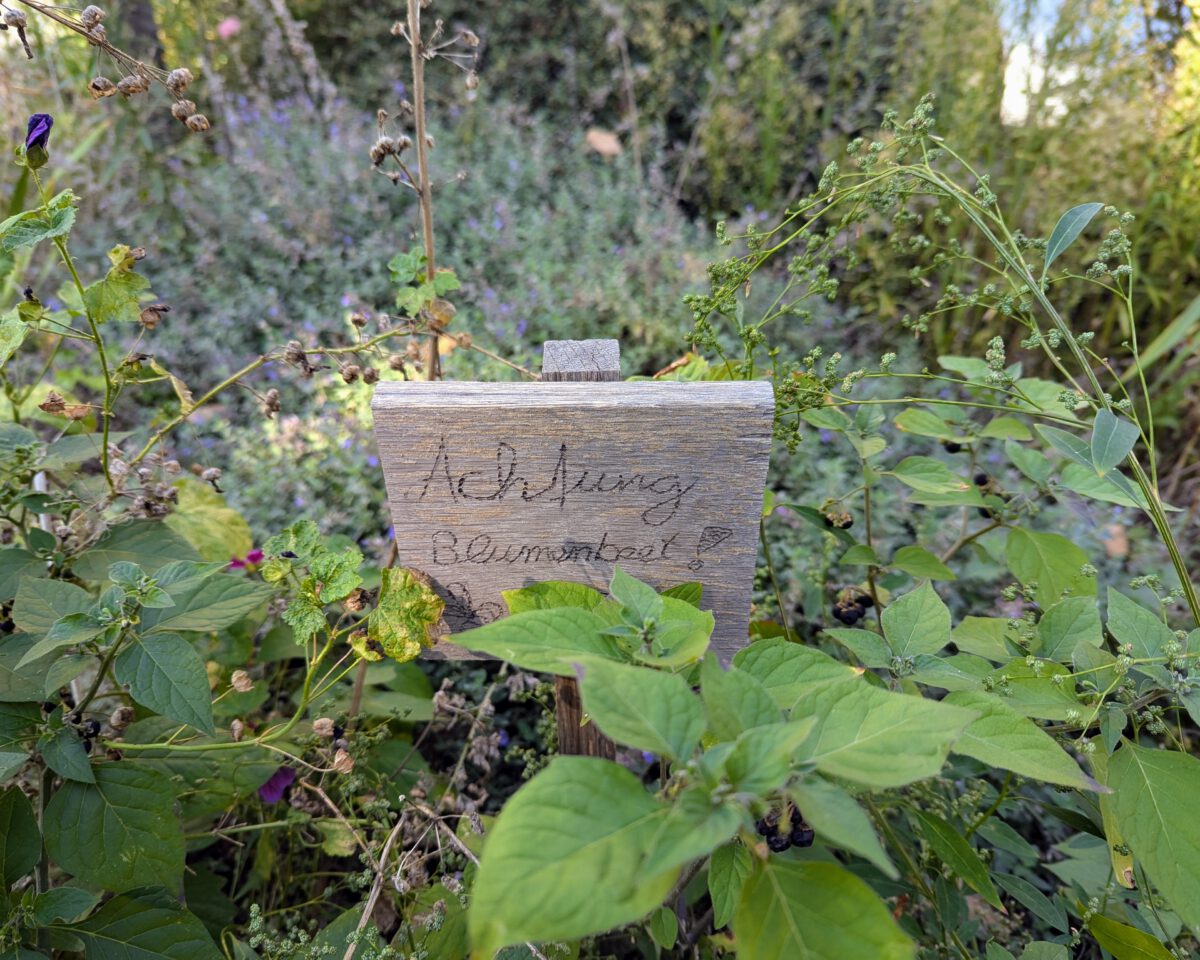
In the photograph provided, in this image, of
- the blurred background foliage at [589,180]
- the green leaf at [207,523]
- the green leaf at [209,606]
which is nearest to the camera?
the green leaf at [209,606]

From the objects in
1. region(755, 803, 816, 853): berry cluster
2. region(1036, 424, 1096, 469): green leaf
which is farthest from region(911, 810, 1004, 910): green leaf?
region(1036, 424, 1096, 469): green leaf

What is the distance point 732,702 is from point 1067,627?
0.53 m

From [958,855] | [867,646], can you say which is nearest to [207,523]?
[867,646]

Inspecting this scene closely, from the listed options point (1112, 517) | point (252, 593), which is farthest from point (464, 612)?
point (1112, 517)

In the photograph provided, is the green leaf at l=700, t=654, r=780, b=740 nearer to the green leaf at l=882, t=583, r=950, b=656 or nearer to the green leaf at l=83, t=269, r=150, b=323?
the green leaf at l=882, t=583, r=950, b=656

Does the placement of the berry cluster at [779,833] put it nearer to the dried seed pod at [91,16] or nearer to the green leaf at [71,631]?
the green leaf at [71,631]

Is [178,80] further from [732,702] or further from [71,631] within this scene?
[732,702]

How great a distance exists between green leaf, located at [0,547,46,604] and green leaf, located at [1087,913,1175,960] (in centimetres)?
140

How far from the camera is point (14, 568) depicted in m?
1.04

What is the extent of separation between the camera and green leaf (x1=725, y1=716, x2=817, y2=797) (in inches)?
21.0

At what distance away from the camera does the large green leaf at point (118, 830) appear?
890mm

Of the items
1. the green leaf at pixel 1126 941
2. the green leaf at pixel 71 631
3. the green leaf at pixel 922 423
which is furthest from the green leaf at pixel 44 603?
the green leaf at pixel 1126 941

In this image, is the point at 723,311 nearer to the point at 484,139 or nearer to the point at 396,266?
the point at 396,266

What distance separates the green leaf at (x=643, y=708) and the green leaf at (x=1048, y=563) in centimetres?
76
